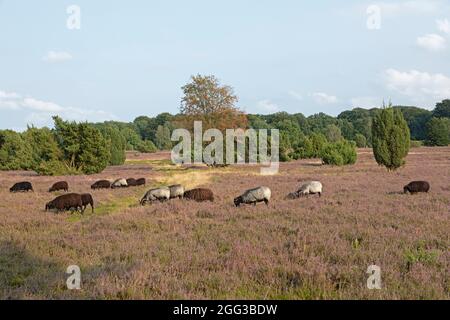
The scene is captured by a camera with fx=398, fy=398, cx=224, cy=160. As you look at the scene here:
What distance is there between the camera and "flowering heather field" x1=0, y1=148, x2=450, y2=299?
6.91 meters

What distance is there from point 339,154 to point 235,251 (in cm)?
4813

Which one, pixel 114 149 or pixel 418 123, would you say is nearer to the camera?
pixel 114 149

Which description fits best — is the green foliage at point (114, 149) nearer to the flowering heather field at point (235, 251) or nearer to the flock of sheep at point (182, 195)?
the flock of sheep at point (182, 195)

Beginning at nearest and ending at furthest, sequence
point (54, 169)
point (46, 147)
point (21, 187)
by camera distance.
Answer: point (21, 187) < point (54, 169) < point (46, 147)

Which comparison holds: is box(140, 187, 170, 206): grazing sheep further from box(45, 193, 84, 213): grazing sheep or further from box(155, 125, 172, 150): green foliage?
box(155, 125, 172, 150): green foliage

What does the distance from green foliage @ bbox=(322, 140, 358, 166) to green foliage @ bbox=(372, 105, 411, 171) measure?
48.3 ft

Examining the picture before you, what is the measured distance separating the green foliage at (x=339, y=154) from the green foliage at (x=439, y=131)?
65214 millimetres

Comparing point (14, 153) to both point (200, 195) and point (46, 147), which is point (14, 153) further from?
point (200, 195)

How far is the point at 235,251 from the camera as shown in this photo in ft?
31.3

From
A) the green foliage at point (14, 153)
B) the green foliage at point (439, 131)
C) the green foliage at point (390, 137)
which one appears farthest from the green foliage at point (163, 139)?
the green foliage at point (390, 137)

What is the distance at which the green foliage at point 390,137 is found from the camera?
3859cm

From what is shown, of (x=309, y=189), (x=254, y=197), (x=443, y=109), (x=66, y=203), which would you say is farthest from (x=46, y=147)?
(x=443, y=109)

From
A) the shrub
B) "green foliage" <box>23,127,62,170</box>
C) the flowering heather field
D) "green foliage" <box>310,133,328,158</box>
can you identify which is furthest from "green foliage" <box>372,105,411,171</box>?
"green foliage" <box>310,133,328,158</box>
